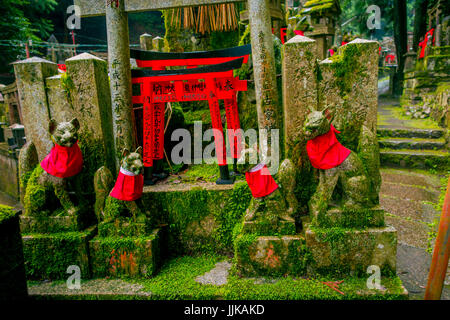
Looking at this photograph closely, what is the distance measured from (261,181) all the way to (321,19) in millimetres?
8162

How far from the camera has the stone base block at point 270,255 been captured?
11.6 feet

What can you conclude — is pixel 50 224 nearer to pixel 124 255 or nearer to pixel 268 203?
pixel 124 255

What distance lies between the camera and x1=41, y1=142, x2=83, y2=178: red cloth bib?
3.88 meters

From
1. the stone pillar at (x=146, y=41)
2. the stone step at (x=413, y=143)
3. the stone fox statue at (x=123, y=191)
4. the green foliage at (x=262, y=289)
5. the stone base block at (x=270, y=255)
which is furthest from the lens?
the stone pillar at (x=146, y=41)

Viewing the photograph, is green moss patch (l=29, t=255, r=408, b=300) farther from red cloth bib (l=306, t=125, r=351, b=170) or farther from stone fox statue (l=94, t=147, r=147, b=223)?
red cloth bib (l=306, t=125, r=351, b=170)

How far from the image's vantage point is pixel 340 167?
3.50 meters

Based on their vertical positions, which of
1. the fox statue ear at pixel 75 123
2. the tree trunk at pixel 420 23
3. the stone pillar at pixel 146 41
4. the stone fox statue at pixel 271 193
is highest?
the tree trunk at pixel 420 23

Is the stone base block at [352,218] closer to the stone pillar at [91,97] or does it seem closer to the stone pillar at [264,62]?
the stone pillar at [264,62]

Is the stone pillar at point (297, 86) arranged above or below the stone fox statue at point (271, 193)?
above

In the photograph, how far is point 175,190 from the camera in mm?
4234

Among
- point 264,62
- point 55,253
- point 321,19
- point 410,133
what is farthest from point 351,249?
point 321,19

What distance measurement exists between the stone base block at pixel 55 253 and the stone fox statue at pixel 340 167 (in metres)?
3.11

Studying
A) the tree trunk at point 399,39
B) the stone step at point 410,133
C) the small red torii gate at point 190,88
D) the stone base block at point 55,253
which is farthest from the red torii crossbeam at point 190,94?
the tree trunk at point 399,39

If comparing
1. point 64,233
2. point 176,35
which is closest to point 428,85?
point 176,35
